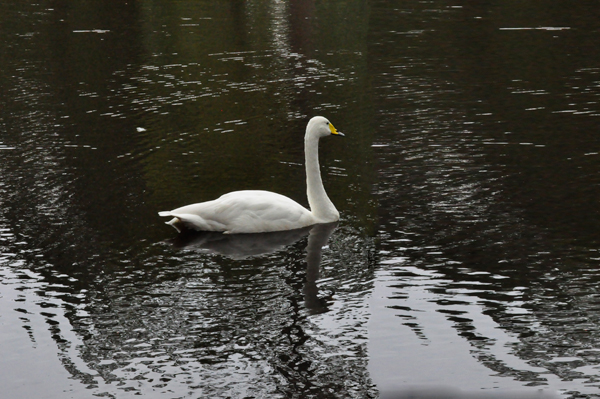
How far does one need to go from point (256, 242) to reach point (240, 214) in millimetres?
533

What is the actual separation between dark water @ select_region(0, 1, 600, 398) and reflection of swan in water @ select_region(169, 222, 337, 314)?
0.17 ft

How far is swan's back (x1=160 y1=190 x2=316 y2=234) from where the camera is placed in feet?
43.3

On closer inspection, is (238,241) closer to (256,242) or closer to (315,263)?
(256,242)

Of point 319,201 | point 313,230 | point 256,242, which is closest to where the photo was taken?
point 256,242

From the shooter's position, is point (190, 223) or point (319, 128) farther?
point (319, 128)

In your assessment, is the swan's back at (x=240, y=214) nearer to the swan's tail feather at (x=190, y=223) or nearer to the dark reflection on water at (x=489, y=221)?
the swan's tail feather at (x=190, y=223)

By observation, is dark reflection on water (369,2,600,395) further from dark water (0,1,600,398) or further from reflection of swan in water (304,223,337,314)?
reflection of swan in water (304,223,337,314)

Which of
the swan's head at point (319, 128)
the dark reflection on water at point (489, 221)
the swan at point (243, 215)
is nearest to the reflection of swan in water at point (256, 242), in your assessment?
the swan at point (243, 215)

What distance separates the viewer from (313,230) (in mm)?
13391

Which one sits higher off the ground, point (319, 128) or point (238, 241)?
point (319, 128)

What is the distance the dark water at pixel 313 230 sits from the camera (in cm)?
886

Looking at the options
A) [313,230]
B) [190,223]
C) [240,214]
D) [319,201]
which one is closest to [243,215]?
[240,214]

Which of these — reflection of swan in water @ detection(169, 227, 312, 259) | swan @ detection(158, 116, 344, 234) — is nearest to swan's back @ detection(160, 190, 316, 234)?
swan @ detection(158, 116, 344, 234)

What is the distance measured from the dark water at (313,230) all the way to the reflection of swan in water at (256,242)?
0.05 m
